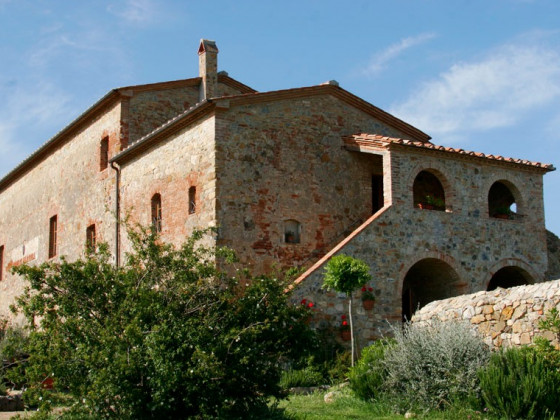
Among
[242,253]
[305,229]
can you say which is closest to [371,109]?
[305,229]

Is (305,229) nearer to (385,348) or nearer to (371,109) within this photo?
(371,109)

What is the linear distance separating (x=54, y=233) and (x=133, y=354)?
61.4 ft

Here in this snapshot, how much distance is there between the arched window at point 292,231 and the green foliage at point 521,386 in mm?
8596

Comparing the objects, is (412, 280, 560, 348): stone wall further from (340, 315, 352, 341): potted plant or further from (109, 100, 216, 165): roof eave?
(109, 100, 216, 165): roof eave

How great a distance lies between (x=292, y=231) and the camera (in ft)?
61.7

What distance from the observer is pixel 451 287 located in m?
18.9

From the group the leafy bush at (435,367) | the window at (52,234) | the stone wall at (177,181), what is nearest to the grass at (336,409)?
the leafy bush at (435,367)

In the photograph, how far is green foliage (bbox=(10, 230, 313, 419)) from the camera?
9.40 m

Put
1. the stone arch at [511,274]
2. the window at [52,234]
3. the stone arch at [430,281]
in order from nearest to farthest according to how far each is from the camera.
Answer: the stone arch at [430,281]
the stone arch at [511,274]
the window at [52,234]

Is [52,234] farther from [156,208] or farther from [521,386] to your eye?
[521,386]

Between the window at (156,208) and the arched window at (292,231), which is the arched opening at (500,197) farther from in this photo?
the window at (156,208)

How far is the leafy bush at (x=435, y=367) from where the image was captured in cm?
1114

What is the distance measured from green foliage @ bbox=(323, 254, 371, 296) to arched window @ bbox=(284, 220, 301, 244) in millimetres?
2994

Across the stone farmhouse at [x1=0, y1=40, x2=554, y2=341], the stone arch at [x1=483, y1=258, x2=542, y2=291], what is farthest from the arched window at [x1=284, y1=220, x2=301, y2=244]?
the stone arch at [x1=483, y1=258, x2=542, y2=291]
